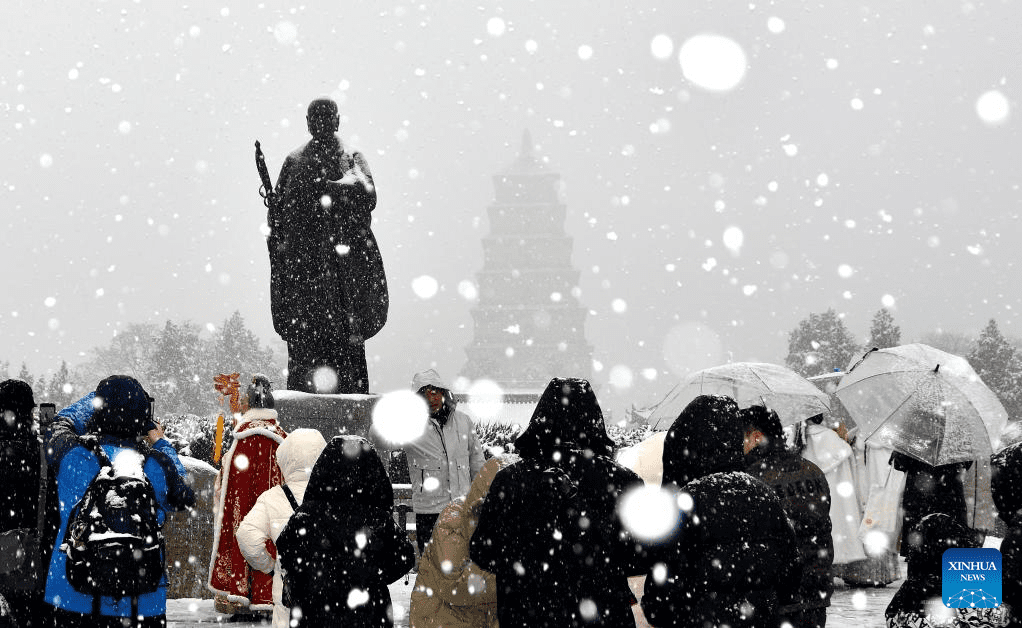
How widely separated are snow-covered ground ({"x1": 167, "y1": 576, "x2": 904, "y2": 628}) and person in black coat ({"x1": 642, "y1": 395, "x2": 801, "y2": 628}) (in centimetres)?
356

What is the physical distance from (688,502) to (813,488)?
1.41 meters

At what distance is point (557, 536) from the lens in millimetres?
3531

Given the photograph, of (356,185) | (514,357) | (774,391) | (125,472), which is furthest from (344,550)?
(514,357)

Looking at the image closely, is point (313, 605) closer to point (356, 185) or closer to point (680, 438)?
point (680, 438)

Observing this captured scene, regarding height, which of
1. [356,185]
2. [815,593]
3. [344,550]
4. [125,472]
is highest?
[356,185]

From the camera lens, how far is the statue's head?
360 inches

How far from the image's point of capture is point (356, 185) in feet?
30.2

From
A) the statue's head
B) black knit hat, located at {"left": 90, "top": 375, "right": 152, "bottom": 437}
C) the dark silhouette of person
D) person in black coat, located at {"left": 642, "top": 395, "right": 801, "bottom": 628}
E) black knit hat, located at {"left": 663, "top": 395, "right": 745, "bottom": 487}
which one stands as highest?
the statue's head

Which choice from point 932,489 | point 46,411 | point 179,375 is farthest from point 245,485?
point 179,375

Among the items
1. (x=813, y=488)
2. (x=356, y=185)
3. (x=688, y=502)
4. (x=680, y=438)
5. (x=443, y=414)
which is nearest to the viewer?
(x=688, y=502)

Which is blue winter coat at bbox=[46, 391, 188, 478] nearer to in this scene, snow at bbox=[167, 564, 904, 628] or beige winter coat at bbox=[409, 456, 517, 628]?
beige winter coat at bbox=[409, 456, 517, 628]

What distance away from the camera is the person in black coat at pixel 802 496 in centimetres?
413

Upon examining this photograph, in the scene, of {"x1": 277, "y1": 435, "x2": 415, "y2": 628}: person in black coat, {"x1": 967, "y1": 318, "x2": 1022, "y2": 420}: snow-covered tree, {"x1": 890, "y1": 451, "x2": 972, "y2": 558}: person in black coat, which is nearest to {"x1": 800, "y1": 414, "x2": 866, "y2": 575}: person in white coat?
{"x1": 890, "y1": 451, "x2": 972, "y2": 558}: person in black coat

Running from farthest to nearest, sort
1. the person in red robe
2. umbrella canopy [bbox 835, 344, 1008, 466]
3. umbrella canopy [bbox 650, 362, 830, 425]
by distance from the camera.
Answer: umbrella canopy [bbox 650, 362, 830, 425]
umbrella canopy [bbox 835, 344, 1008, 466]
the person in red robe
